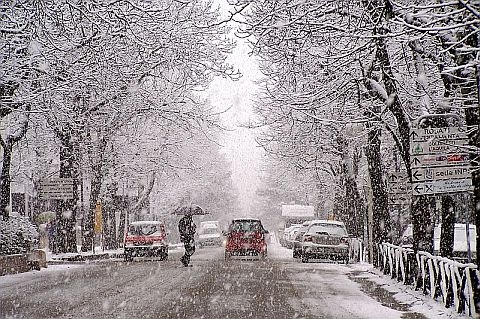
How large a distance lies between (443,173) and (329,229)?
1648cm

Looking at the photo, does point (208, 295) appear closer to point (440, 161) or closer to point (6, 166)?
point (440, 161)

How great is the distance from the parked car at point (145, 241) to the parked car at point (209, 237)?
91.4ft

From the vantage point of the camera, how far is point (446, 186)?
14.6 metres

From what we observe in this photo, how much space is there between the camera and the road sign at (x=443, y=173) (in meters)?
14.4

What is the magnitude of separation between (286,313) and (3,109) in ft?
43.2

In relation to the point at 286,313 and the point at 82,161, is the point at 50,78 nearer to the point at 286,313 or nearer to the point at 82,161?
the point at 286,313

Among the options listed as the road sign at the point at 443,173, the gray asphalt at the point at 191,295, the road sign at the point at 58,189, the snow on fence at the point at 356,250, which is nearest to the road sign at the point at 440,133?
the road sign at the point at 443,173

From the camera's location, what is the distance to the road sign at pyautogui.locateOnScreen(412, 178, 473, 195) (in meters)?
14.4

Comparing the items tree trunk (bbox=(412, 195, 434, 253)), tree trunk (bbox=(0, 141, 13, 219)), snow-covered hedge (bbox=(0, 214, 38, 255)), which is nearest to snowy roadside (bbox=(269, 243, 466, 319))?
tree trunk (bbox=(412, 195, 434, 253))

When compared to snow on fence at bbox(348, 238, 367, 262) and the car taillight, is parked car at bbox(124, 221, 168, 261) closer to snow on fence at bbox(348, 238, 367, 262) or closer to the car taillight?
the car taillight

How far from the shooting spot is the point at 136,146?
43.4 metres

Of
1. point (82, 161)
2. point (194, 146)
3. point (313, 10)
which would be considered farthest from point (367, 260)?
point (194, 146)

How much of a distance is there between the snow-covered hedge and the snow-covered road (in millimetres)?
1082

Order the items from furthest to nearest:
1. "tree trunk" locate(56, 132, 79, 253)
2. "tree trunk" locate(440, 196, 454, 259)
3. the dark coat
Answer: "tree trunk" locate(56, 132, 79, 253) < the dark coat < "tree trunk" locate(440, 196, 454, 259)
